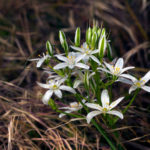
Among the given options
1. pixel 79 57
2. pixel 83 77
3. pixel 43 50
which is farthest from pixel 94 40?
pixel 43 50

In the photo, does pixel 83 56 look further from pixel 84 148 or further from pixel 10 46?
pixel 10 46

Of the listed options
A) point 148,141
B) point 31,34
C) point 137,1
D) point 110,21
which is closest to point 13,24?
point 31,34

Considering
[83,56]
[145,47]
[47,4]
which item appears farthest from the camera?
[47,4]

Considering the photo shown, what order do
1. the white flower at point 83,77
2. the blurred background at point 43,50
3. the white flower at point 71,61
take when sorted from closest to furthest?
the white flower at point 71,61 → the white flower at point 83,77 → the blurred background at point 43,50

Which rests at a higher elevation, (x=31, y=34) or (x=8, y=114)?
(x=31, y=34)

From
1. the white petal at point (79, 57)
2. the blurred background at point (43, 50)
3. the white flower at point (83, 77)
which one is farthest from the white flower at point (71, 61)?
the blurred background at point (43, 50)

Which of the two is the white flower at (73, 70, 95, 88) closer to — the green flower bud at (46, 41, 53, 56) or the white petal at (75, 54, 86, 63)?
the white petal at (75, 54, 86, 63)

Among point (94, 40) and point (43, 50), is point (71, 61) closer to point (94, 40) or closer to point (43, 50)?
point (94, 40)

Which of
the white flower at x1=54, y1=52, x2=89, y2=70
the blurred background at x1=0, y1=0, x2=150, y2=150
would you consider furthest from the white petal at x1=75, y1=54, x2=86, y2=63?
the blurred background at x1=0, y1=0, x2=150, y2=150

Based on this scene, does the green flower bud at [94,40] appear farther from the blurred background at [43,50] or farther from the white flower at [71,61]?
the blurred background at [43,50]
